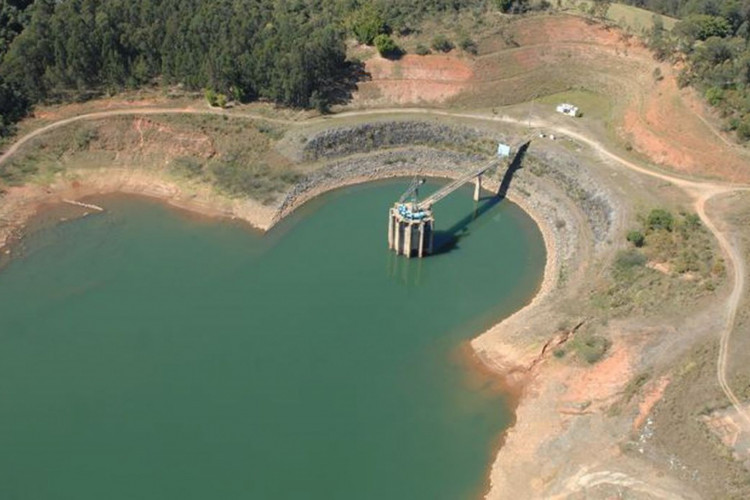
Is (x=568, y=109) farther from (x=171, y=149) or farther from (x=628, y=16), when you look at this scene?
(x=171, y=149)

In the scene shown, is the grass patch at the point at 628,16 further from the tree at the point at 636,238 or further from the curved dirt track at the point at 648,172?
the tree at the point at 636,238

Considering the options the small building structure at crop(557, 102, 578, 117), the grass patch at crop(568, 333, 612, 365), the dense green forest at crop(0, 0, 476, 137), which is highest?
the dense green forest at crop(0, 0, 476, 137)

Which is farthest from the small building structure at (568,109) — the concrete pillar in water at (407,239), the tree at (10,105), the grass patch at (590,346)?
the tree at (10,105)

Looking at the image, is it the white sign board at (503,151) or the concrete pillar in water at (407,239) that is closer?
the concrete pillar in water at (407,239)

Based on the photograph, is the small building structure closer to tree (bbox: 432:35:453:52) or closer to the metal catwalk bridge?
tree (bbox: 432:35:453:52)

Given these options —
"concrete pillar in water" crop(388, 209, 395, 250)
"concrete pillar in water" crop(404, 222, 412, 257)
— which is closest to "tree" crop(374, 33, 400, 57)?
"concrete pillar in water" crop(388, 209, 395, 250)
